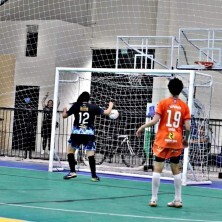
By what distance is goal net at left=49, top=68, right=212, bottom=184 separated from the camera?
18.0 metres

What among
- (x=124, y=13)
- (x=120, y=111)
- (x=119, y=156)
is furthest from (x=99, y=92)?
(x=124, y=13)

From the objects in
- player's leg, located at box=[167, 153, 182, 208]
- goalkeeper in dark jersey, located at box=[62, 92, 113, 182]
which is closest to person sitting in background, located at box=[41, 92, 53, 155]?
goalkeeper in dark jersey, located at box=[62, 92, 113, 182]

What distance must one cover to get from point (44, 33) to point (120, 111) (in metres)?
8.57

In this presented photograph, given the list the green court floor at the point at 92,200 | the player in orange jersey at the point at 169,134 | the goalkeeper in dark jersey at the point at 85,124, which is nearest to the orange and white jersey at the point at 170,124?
the player in orange jersey at the point at 169,134

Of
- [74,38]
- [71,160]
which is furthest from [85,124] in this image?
[74,38]

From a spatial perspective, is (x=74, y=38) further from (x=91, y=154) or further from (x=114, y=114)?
(x=91, y=154)

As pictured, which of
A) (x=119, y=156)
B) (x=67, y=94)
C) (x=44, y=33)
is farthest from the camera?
(x=44, y=33)

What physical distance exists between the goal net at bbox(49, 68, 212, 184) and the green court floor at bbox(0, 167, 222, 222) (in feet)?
7.46

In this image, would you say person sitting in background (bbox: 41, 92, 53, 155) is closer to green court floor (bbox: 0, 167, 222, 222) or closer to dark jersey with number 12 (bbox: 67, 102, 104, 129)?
green court floor (bbox: 0, 167, 222, 222)

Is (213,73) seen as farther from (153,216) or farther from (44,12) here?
(153,216)

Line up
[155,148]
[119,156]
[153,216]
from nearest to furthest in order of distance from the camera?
[153,216] → [155,148] → [119,156]

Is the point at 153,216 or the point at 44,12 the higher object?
the point at 44,12

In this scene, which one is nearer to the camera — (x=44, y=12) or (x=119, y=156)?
(x=119, y=156)

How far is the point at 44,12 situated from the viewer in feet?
98.4
